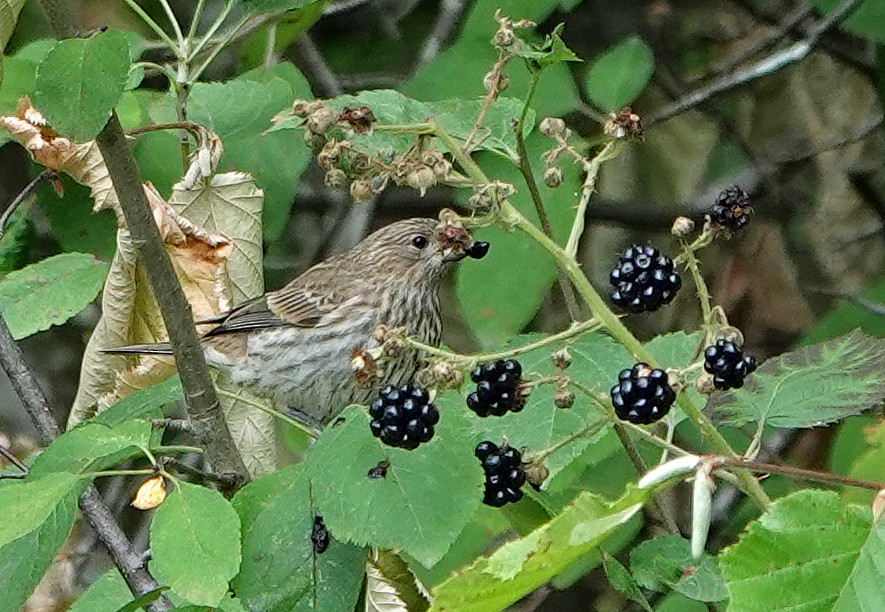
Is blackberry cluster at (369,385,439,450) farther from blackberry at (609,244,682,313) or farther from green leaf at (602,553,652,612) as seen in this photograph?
green leaf at (602,553,652,612)

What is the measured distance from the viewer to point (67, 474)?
225cm

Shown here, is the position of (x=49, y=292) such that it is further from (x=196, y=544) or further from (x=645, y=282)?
(x=645, y=282)

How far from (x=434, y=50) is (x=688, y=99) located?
3.68 ft

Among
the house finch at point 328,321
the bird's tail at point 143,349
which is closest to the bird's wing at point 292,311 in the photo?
the house finch at point 328,321

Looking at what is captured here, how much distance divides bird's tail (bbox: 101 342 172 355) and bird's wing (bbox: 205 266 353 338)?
3.43 feet

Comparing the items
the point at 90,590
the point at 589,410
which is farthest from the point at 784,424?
the point at 90,590

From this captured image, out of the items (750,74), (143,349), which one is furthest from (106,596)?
(750,74)

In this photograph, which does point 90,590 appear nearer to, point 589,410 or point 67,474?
point 67,474

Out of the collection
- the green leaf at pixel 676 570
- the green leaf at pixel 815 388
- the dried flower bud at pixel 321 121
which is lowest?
the green leaf at pixel 676 570

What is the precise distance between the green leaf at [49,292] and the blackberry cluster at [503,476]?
1316 mm

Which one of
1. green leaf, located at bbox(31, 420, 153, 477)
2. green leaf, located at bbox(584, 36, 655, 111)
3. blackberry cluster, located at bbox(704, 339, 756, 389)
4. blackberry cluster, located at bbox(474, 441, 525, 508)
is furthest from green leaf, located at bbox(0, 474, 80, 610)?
green leaf, located at bbox(584, 36, 655, 111)

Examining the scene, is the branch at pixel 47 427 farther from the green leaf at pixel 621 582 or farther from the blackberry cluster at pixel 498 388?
the blackberry cluster at pixel 498 388

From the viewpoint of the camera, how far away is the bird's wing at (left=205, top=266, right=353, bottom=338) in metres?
4.61

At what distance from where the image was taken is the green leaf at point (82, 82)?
7.16 feet
